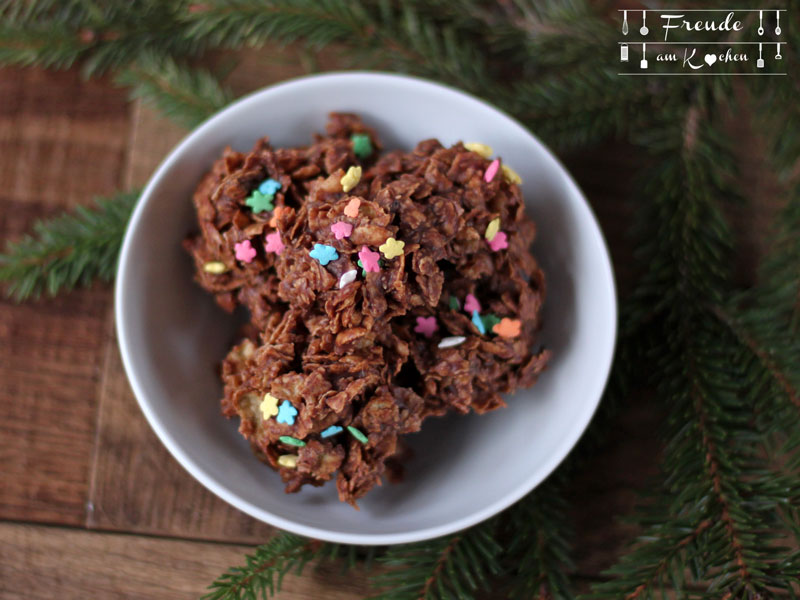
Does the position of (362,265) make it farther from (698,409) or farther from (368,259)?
(698,409)

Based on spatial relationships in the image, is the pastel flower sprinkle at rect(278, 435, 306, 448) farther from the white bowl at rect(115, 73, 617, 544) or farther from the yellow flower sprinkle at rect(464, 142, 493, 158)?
the yellow flower sprinkle at rect(464, 142, 493, 158)

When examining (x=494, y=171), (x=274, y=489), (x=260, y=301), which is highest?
(x=494, y=171)

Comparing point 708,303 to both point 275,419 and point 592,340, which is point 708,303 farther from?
point 275,419

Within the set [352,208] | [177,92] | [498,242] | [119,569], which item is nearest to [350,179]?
[352,208]

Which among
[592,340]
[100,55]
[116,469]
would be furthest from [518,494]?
[100,55]

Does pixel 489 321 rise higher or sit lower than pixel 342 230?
lower

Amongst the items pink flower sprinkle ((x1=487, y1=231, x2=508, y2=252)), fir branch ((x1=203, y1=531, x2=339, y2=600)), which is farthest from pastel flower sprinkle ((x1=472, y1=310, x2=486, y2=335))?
fir branch ((x1=203, y1=531, x2=339, y2=600))
